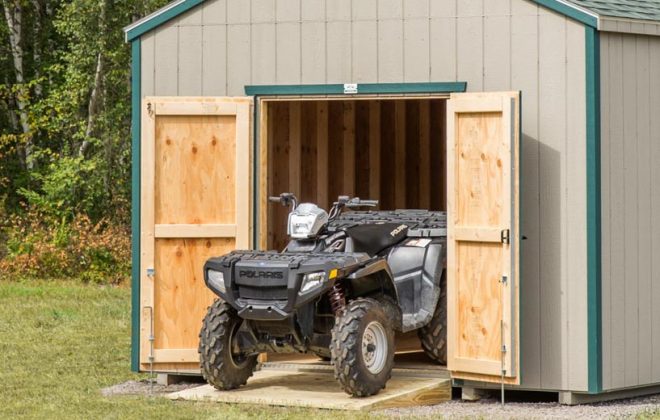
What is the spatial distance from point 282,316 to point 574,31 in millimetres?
2966

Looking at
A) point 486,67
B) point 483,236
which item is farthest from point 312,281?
point 486,67

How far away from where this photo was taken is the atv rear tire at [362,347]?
9742mm

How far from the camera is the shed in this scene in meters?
10.2

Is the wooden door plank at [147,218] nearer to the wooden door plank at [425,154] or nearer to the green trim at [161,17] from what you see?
the green trim at [161,17]

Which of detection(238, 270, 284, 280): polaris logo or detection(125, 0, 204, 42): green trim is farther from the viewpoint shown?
detection(125, 0, 204, 42): green trim

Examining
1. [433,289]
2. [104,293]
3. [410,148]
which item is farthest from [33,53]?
[433,289]

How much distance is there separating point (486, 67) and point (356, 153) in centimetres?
389

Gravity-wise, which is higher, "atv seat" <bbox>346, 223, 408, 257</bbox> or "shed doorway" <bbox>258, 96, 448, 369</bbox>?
"shed doorway" <bbox>258, 96, 448, 369</bbox>

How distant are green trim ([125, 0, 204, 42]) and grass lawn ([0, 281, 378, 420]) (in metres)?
2.91

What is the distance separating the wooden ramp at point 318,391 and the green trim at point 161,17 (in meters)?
2.91

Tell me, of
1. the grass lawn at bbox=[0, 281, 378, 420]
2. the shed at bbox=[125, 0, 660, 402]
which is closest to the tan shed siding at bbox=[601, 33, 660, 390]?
the shed at bbox=[125, 0, 660, 402]

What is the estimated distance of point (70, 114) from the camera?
24.8 metres

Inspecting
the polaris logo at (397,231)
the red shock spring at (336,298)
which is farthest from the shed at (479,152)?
the red shock spring at (336,298)

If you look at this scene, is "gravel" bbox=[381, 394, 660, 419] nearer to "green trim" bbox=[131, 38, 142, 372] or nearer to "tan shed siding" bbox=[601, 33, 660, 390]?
"tan shed siding" bbox=[601, 33, 660, 390]
